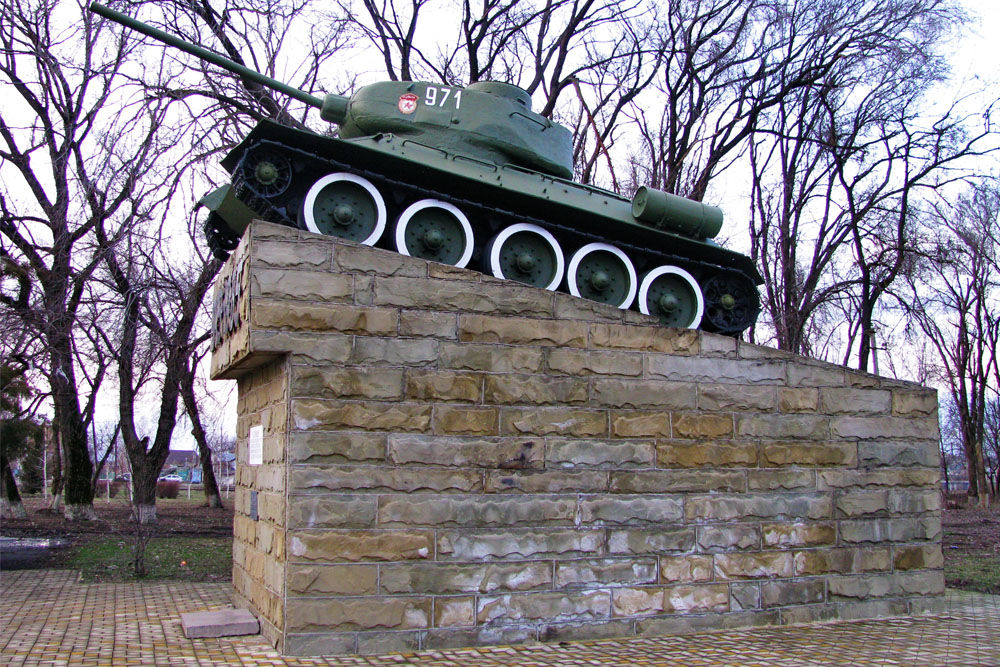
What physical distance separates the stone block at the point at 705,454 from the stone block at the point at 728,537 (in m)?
0.47

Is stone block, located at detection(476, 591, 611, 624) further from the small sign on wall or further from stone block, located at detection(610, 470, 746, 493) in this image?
the small sign on wall

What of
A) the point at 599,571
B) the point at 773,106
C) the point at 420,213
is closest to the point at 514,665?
the point at 599,571

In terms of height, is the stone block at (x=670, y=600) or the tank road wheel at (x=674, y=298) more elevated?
the tank road wheel at (x=674, y=298)

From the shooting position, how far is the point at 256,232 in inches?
244

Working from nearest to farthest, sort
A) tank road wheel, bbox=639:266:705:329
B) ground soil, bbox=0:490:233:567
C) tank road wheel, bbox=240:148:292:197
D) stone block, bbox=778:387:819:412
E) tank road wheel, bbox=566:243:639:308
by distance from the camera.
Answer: stone block, bbox=778:387:819:412, tank road wheel, bbox=240:148:292:197, tank road wheel, bbox=566:243:639:308, tank road wheel, bbox=639:266:705:329, ground soil, bbox=0:490:233:567

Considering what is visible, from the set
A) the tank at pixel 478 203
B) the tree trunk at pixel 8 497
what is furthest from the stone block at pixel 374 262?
the tree trunk at pixel 8 497

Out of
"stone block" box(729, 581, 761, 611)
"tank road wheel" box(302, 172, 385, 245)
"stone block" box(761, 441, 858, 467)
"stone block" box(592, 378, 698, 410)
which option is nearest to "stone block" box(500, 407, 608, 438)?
"stone block" box(592, 378, 698, 410)

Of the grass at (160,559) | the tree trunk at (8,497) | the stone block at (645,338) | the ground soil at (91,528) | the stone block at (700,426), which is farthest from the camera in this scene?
the tree trunk at (8,497)

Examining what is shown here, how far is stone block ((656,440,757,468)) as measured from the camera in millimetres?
6938

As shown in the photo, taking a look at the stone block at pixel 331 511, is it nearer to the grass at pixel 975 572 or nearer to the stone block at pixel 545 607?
the stone block at pixel 545 607

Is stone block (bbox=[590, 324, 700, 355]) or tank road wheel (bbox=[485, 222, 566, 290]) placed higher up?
tank road wheel (bbox=[485, 222, 566, 290])

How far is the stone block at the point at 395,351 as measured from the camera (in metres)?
6.26

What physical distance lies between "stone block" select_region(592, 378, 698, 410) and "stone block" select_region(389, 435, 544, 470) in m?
0.65

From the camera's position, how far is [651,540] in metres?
6.77
